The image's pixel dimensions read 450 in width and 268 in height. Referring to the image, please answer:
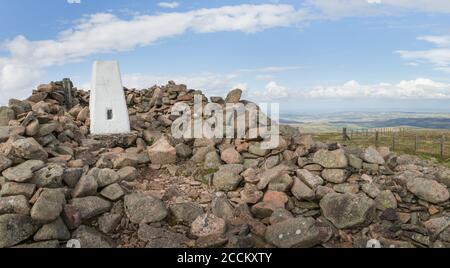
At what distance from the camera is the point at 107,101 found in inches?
687

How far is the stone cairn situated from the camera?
10.5m

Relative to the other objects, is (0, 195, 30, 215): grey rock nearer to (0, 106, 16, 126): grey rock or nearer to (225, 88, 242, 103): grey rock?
(0, 106, 16, 126): grey rock

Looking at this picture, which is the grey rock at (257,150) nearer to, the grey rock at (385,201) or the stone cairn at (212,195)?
the stone cairn at (212,195)

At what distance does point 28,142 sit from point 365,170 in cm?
1132

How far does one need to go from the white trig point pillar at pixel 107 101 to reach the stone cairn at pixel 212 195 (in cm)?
146

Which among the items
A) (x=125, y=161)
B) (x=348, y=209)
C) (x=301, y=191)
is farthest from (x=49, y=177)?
(x=348, y=209)

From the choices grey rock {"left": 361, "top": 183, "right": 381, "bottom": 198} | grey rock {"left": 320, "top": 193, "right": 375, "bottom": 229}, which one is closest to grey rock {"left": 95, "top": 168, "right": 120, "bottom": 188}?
grey rock {"left": 320, "top": 193, "right": 375, "bottom": 229}

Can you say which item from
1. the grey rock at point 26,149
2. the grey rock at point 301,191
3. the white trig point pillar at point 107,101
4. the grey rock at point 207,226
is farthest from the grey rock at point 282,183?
the white trig point pillar at point 107,101

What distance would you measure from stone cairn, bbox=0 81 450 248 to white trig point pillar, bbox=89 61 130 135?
1.46 m

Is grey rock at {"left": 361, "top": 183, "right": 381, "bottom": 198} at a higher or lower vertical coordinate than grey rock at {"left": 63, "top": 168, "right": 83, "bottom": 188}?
lower

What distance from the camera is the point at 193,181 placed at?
535 inches

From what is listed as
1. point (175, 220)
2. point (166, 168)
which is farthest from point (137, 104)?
point (175, 220)

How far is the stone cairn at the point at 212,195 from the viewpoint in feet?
34.4
